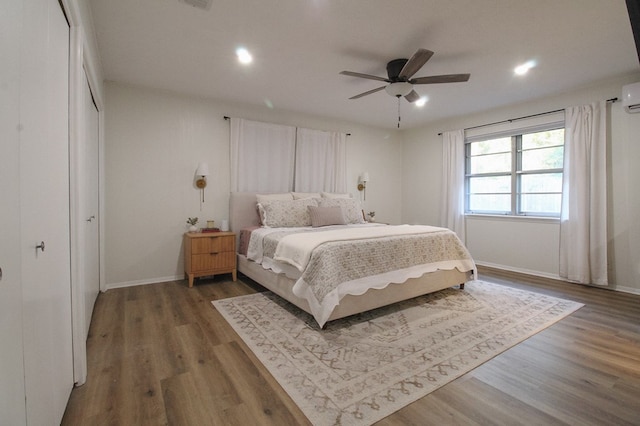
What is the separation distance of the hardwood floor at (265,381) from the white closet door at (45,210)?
306 mm

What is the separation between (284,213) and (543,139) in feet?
12.5

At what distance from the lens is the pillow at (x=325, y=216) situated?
400 cm

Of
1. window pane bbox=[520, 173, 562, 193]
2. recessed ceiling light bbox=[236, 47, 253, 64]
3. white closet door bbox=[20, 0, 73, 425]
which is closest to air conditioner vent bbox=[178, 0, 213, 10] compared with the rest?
recessed ceiling light bbox=[236, 47, 253, 64]

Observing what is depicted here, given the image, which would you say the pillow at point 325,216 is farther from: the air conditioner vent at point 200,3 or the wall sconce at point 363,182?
the air conditioner vent at point 200,3

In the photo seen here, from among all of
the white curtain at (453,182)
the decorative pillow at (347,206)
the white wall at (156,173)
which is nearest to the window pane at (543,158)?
the white curtain at (453,182)

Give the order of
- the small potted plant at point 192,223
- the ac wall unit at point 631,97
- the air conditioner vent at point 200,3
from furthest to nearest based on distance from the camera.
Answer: the small potted plant at point 192,223
the ac wall unit at point 631,97
the air conditioner vent at point 200,3

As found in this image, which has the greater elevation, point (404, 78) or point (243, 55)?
point (243, 55)

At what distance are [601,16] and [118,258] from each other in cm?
516

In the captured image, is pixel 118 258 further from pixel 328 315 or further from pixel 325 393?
pixel 325 393

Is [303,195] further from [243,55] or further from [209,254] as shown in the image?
[243,55]

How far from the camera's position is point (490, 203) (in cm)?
493

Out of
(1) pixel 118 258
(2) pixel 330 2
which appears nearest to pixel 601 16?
(2) pixel 330 2

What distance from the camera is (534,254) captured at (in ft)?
13.9

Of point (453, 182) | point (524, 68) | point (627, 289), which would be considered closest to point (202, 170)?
point (524, 68)
